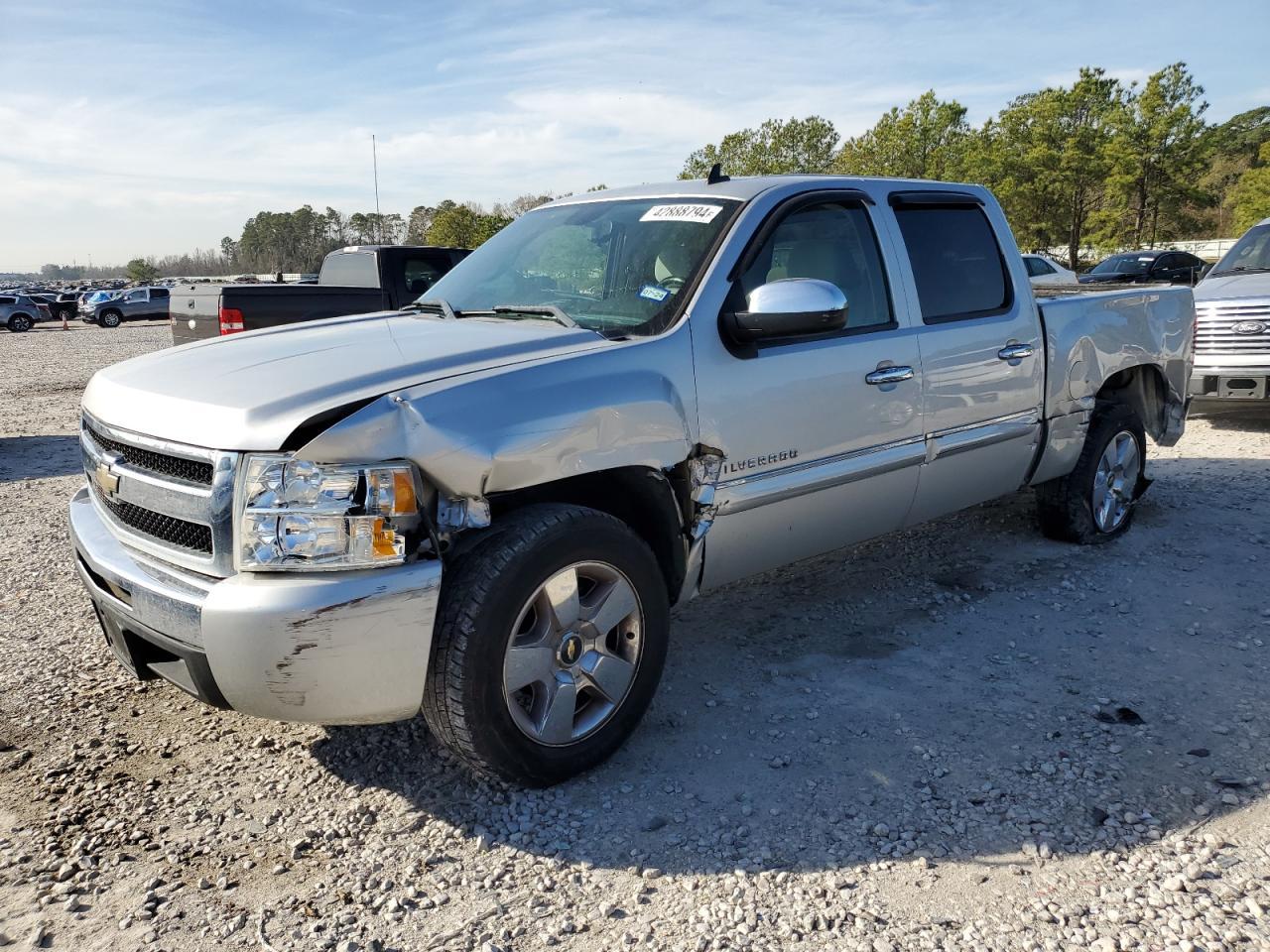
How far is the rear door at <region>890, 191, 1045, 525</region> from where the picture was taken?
421 cm

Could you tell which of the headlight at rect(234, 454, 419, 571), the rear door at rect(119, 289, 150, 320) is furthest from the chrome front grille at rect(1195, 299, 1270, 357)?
the rear door at rect(119, 289, 150, 320)

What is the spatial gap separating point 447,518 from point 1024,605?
9.89 ft

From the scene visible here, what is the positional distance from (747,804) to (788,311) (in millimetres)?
1585

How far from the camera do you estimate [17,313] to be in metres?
36.1

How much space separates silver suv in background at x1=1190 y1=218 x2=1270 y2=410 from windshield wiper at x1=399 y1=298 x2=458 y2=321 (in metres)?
7.26

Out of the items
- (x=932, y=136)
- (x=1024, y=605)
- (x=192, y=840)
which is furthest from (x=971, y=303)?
(x=932, y=136)

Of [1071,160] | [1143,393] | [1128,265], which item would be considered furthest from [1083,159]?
[1143,393]

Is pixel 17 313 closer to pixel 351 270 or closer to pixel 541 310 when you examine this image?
pixel 351 270

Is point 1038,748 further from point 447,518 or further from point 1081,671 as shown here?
point 447,518

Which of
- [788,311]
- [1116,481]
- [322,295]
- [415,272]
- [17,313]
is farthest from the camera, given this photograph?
[17,313]

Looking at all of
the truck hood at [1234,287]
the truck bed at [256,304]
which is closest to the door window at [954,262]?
the truck hood at [1234,287]

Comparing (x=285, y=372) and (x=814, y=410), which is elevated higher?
(x=285, y=372)

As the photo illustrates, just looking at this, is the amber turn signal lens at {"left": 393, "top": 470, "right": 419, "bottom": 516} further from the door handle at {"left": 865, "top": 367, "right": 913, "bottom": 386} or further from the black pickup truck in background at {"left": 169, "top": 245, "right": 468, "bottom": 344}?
the black pickup truck in background at {"left": 169, "top": 245, "right": 468, "bottom": 344}

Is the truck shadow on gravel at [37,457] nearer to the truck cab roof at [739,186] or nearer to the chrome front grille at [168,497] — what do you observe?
the chrome front grille at [168,497]
